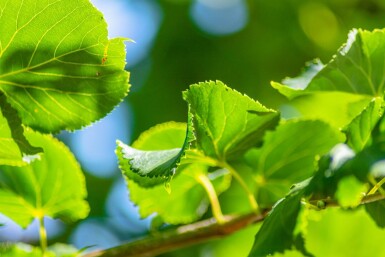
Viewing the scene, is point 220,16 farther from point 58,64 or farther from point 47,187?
point 58,64

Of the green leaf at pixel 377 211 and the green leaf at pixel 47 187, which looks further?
the green leaf at pixel 47 187

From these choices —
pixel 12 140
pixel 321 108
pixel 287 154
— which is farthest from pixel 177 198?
pixel 321 108

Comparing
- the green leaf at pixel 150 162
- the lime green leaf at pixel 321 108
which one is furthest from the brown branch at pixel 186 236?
the lime green leaf at pixel 321 108

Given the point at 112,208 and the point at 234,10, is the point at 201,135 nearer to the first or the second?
the point at 112,208

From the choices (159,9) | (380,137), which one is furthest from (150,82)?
(380,137)

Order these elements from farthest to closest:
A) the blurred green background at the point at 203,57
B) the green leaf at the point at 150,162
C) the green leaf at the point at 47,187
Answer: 1. the blurred green background at the point at 203,57
2. the green leaf at the point at 47,187
3. the green leaf at the point at 150,162

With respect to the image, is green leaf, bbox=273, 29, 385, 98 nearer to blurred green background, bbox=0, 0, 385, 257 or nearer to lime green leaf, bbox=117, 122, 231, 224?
lime green leaf, bbox=117, 122, 231, 224

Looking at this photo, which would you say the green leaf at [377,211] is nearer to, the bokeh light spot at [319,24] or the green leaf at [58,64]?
the green leaf at [58,64]
